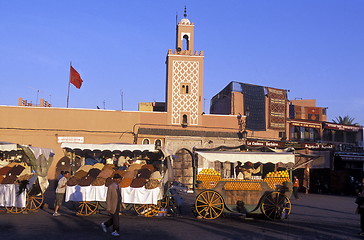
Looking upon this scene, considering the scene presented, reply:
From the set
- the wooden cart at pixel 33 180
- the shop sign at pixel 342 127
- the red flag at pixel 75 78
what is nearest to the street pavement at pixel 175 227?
the wooden cart at pixel 33 180

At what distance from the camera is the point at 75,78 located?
3412 centimetres

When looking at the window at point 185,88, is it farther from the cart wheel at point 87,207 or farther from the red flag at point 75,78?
the cart wheel at point 87,207

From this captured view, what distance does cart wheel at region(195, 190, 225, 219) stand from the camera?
13.1 metres

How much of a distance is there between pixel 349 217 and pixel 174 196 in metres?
5.93

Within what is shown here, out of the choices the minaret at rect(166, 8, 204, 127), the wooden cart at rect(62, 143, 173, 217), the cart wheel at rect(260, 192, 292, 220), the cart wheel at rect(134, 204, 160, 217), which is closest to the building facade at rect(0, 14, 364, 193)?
the minaret at rect(166, 8, 204, 127)

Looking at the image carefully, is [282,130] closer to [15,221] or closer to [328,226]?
[328,226]

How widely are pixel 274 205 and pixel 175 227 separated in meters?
3.23

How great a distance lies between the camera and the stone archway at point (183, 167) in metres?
32.7

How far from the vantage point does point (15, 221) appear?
11969 millimetres

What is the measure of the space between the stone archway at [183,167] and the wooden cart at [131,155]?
1597 centimetres


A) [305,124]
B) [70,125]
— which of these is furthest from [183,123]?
[305,124]

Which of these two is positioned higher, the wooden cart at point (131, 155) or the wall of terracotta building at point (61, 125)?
the wall of terracotta building at point (61, 125)

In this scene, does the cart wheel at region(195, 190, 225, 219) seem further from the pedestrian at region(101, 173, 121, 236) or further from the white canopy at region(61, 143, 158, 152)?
the pedestrian at region(101, 173, 121, 236)

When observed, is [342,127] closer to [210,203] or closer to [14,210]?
[210,203]
